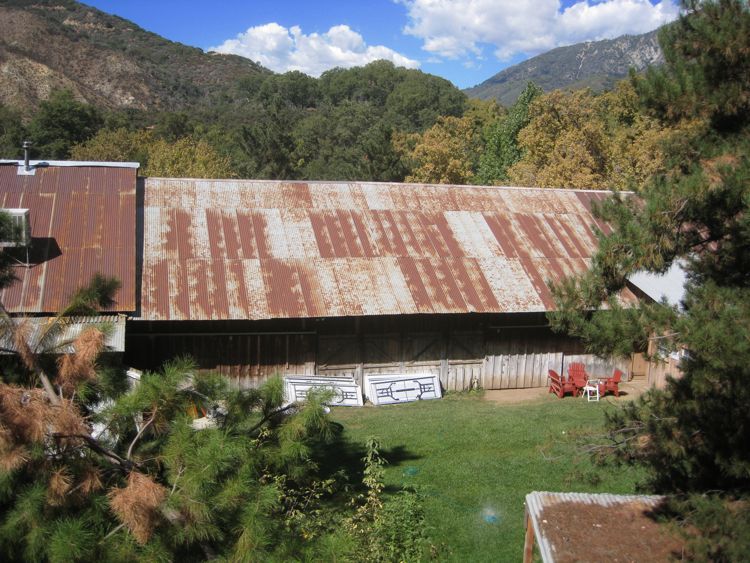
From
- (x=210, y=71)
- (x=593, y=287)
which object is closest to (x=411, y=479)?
(x=593, y=287)

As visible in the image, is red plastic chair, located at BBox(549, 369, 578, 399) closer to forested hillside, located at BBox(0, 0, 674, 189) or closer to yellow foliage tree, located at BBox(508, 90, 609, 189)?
forested hillside, located at BBox(0, 0, 674, 189)

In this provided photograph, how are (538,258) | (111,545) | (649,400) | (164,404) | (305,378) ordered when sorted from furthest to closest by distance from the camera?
1. (538,258)
2. (305,378)
3. (649,400)
4. (164,404)
5. (111,545)

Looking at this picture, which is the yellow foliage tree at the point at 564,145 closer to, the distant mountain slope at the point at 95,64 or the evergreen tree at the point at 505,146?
the evergreen tree at the point at 505,146

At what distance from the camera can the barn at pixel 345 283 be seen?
52.6 ft

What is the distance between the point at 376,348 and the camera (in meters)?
17.3

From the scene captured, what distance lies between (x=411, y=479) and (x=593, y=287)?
569 centimetres

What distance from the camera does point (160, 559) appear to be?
16.7 ft

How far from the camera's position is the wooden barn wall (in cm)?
1603

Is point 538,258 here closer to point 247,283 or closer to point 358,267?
point 358,267

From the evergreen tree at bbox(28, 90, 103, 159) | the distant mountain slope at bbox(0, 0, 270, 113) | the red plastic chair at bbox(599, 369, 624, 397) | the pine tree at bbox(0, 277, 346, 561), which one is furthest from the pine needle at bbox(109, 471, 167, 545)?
the distant mountain slope at bbox(0, 0, 270, 113)

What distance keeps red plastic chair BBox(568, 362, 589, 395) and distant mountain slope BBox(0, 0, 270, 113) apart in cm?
7276

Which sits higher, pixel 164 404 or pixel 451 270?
pixel 451 270

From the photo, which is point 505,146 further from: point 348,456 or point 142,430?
point 142,430

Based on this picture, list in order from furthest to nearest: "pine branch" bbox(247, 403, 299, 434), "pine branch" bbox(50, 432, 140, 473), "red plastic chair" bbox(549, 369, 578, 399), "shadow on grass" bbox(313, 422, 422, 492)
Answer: "red plastic chair" bbox(549, 369, 578, 399) → "shadow on grass" bbox(313, 422, 422, 492) → "pine branch" bbox(247, 403, 299, 434) → "pine branch" bbox(50, 432, 140, 473)
